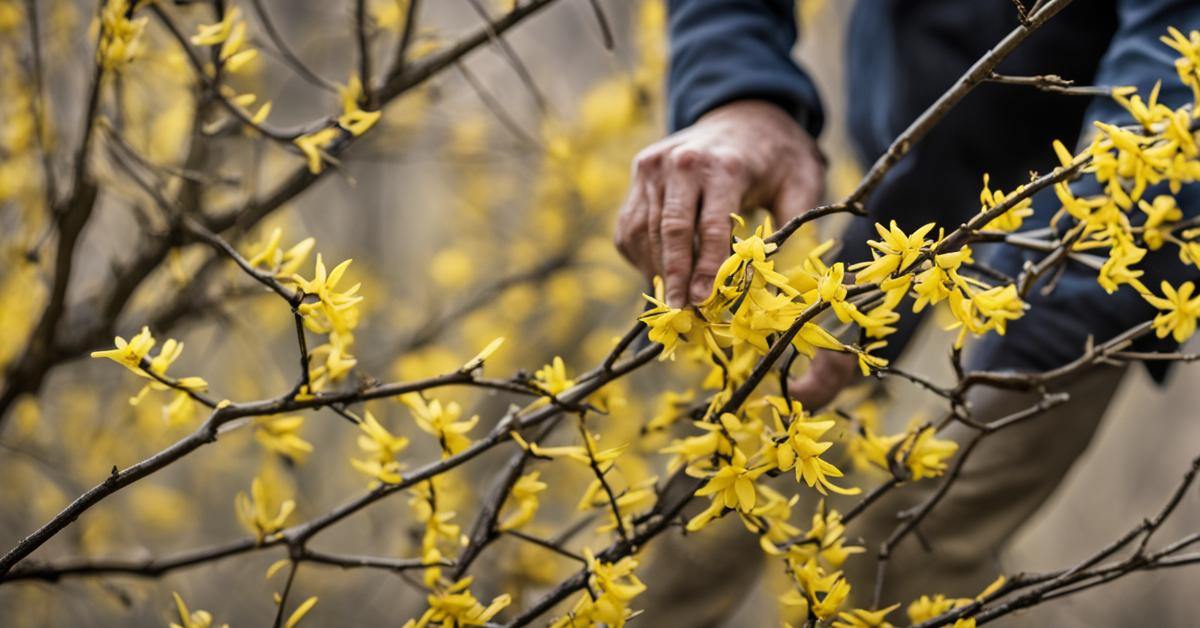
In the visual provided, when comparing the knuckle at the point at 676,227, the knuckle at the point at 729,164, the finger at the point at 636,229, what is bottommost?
Answer: the finger at the point at 636,229

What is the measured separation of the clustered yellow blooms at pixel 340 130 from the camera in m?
0.99

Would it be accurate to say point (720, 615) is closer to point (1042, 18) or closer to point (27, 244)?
point (1042, 18)

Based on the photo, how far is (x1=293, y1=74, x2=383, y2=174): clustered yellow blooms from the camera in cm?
99

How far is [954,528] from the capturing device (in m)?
1.29

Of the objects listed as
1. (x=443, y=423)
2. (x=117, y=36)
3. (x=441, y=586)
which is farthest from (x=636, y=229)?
(x=117, y=36)

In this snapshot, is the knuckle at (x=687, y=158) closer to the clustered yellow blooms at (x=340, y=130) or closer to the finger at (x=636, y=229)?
the finger at (x=636, y=229)

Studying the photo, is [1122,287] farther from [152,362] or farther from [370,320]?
[370,320]

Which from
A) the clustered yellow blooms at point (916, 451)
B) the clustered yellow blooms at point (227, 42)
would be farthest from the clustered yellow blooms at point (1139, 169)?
the clustered yellow blooms at point (227, 42)

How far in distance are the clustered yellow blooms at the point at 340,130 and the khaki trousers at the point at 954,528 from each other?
0.58m

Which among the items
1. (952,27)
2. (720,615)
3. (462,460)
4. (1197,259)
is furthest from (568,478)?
(1197,259)

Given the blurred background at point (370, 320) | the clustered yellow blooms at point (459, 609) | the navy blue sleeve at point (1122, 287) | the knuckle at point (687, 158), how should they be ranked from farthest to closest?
the blurred background at point (370, 320)
the navy blue sleeve at point (1122, 287)
the knuckle at point (687, 158)
the clustered yellow blooms at point (459, 609)

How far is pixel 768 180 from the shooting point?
1.05 metres

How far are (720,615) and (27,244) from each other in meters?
1.18

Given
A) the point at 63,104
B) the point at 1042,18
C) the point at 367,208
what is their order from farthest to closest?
the point at 367,208 → the point at 63,104 → the point at 1042,18
